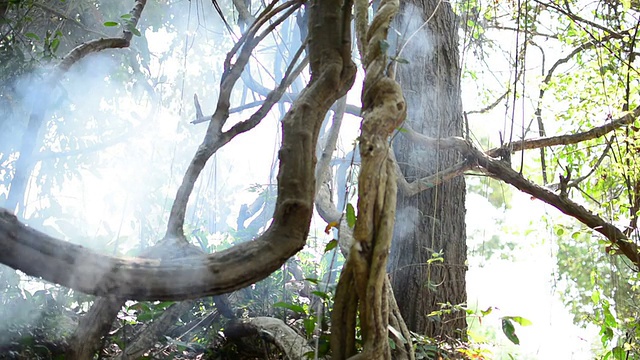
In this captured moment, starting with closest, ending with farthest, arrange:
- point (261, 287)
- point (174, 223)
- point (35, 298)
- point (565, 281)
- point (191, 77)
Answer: point (174, 223) < point (35, 298) < point (261, 287) < point (191, 77) < point (565, 281)

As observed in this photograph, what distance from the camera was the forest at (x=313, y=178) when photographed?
1102mm

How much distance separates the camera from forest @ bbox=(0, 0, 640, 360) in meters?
1.10

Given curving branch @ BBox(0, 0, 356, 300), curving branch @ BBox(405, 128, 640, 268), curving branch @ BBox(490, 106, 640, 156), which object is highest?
curving branch @ BBox(490, 106, 640, 156)

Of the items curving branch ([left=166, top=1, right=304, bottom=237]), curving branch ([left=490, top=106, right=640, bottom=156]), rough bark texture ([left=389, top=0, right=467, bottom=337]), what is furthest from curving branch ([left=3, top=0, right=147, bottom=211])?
curving branch ([left=490, top=106, right=640, bottom=156])

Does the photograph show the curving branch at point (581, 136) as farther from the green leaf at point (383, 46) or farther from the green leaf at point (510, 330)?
the green leaf at point (383, 46)

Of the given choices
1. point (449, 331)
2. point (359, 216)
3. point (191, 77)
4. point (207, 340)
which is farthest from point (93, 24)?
point (359, 216)

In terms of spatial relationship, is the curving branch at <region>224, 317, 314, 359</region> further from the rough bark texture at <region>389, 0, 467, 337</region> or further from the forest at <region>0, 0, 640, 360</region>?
the rough bark texture at <region>389, 0, 467, 337</region>

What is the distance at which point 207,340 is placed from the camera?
2.28 meters

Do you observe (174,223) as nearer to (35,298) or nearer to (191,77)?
(35,298)

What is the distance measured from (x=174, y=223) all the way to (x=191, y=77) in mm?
4479

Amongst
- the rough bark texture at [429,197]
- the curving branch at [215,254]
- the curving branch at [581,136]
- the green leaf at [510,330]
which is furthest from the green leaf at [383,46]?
the curving branch at [581,136]

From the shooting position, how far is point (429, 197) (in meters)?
Result: 2.57

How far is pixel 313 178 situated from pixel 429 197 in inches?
64.5

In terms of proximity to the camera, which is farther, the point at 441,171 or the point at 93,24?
the point at 93,24
